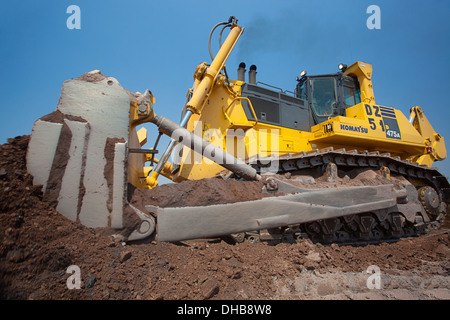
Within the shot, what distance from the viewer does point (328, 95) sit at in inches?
274

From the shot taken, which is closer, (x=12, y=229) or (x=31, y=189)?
(x=12, y=229)

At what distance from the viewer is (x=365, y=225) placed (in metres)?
4.46

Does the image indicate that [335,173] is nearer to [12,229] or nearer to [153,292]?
[153,292]

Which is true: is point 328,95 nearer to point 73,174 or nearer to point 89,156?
point 89,156

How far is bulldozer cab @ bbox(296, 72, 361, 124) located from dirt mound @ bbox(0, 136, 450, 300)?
4.64m

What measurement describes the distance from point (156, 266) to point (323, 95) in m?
6.68

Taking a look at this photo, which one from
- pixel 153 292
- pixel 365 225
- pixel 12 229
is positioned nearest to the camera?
pixel 12 229

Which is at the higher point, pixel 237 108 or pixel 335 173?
pixel 237 108

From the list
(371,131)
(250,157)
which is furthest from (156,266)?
(371,131)

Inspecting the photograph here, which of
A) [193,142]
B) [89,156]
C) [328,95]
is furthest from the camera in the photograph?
[328,95]

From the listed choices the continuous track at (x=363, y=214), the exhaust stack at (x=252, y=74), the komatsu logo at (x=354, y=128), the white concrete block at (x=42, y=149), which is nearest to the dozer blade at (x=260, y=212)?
the continuous track at (x=363, y=214)

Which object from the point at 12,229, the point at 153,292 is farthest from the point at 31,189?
the point at 153,292

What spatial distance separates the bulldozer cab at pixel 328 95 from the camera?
6824 millimetres
